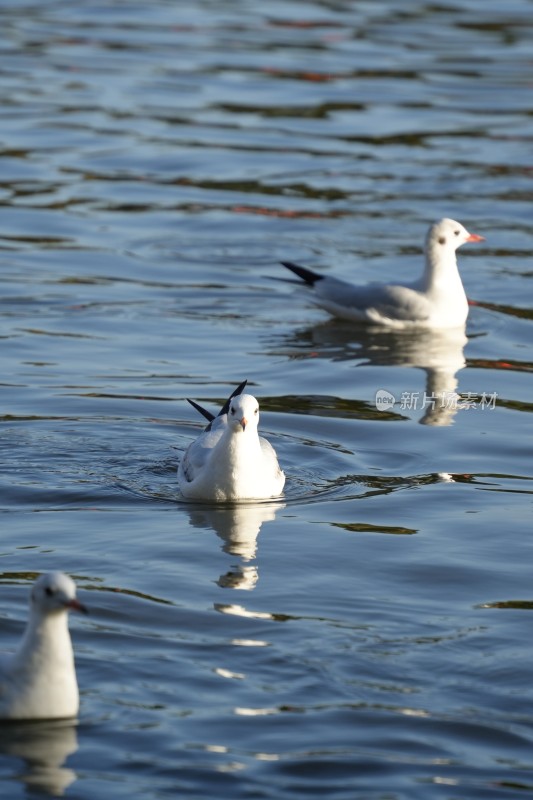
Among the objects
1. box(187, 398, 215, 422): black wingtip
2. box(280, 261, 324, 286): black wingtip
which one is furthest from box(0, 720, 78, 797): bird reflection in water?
box(280, 261, 324, 286): black wingtip

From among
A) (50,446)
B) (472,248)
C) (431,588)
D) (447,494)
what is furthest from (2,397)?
(472,248)

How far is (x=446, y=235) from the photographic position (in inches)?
605

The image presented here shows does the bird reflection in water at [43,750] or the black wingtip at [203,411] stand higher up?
the black wingtip at [203,411]

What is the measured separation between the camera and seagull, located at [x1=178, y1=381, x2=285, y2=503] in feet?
32.4

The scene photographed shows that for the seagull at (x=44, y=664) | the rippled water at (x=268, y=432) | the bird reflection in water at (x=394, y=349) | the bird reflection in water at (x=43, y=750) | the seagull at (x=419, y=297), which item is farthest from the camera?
the seagull at (x=419, y=297)

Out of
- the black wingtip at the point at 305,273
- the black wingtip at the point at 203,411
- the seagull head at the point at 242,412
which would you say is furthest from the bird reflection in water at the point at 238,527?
the black wingtip at the point at 305,273

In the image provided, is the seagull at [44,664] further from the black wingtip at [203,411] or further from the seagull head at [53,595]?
the black wingtip at [203,411]

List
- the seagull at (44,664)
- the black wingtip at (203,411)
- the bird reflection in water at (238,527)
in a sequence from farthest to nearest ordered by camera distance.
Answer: the black wingtip at (203,411)
the bird reflection in water at (238,527)
the seagull at (44,664)

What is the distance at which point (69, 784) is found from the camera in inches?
257

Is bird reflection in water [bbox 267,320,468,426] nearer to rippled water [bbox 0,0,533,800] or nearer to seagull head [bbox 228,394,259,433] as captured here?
rippled water [bbox 0,0,533,800]

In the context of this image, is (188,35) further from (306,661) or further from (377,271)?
(306,661)

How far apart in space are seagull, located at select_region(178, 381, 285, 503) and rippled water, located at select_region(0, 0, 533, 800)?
147mm

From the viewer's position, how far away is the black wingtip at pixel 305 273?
51.0 ft

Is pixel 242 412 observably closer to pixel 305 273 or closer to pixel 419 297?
pixel 419 297
